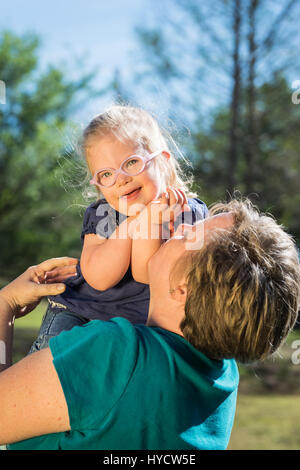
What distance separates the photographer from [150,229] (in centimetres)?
157

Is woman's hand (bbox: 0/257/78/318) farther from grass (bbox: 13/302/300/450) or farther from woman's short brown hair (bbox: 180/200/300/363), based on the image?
grass (bbox: 13/302/300/450)

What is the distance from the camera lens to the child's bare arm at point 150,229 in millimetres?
1564

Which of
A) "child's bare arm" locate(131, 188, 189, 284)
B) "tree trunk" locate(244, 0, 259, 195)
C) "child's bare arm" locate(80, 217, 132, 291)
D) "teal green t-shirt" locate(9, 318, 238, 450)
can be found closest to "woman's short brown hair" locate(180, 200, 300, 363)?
"teal green t-shirt" locate(9, 318, 238, 450)

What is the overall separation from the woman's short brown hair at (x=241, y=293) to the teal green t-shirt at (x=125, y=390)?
9 cm

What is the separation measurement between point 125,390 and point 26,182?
886 centimetres

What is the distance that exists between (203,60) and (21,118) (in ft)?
19.2

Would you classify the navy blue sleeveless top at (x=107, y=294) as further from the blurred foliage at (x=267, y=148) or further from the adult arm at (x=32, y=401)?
the blurred foliage at (x=267, y=148)

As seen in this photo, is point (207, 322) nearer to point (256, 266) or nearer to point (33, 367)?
point (256, 266)

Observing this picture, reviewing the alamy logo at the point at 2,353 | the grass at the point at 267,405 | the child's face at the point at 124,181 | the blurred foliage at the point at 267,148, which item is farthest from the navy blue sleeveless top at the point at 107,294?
the blurred foliage at the point at 267,148

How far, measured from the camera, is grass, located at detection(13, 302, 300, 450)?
22.2ft

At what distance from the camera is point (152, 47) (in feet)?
32.5

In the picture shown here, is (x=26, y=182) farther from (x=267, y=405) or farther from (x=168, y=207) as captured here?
(x=168, y=207)

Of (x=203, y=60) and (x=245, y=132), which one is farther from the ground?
(x=203, y=60)

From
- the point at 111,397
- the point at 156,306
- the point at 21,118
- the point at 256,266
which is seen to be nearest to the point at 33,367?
the point at 111,397
